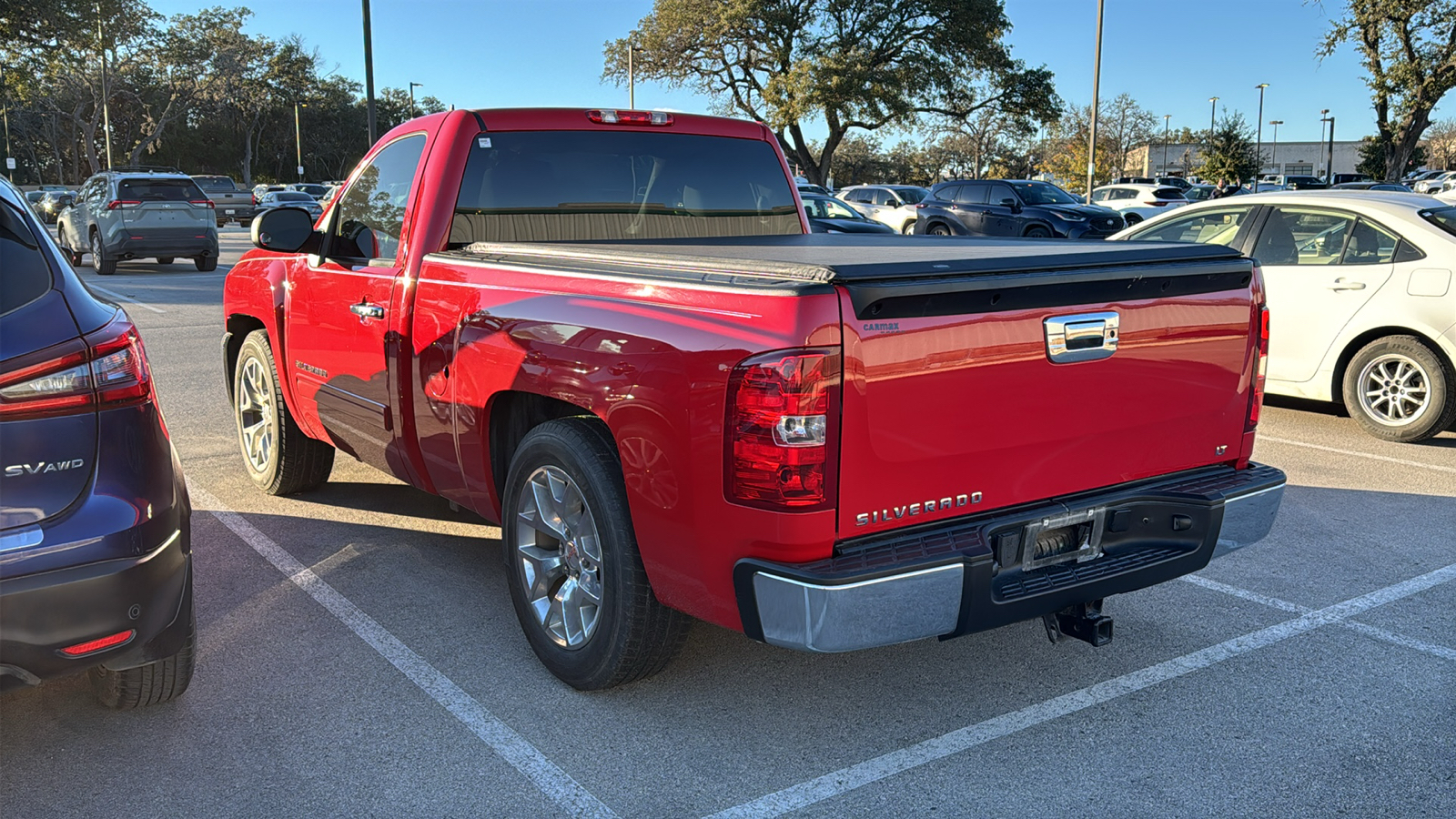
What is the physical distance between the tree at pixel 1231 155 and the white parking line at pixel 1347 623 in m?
45.5

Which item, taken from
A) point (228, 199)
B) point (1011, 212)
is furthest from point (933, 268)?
point (228, 199)

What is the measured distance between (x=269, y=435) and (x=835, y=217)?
627 inches

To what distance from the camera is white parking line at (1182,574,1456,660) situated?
4.03m

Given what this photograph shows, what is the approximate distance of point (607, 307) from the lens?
329cm

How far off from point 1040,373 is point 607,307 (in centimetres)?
123

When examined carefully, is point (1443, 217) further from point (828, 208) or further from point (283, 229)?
point (828, 208)

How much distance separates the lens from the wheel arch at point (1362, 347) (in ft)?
23.3

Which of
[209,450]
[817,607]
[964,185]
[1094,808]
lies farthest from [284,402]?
[964,185]

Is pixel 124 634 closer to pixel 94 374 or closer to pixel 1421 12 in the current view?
pixel 94 374

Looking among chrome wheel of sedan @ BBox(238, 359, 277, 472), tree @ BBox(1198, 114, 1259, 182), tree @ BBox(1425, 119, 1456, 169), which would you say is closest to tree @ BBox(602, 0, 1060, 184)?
tree @ BBox(1198, 114, 1259, 182)

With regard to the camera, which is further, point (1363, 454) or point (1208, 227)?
point (1208, 227)

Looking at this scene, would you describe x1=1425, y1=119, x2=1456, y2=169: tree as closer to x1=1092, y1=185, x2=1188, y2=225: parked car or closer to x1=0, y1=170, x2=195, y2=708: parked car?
x1=1092, y1=185, x2=1188, y2=225: parked car

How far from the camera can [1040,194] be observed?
2400cm

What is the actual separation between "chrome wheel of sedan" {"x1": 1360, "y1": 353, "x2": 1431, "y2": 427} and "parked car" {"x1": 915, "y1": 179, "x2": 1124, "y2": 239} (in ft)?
46.8
